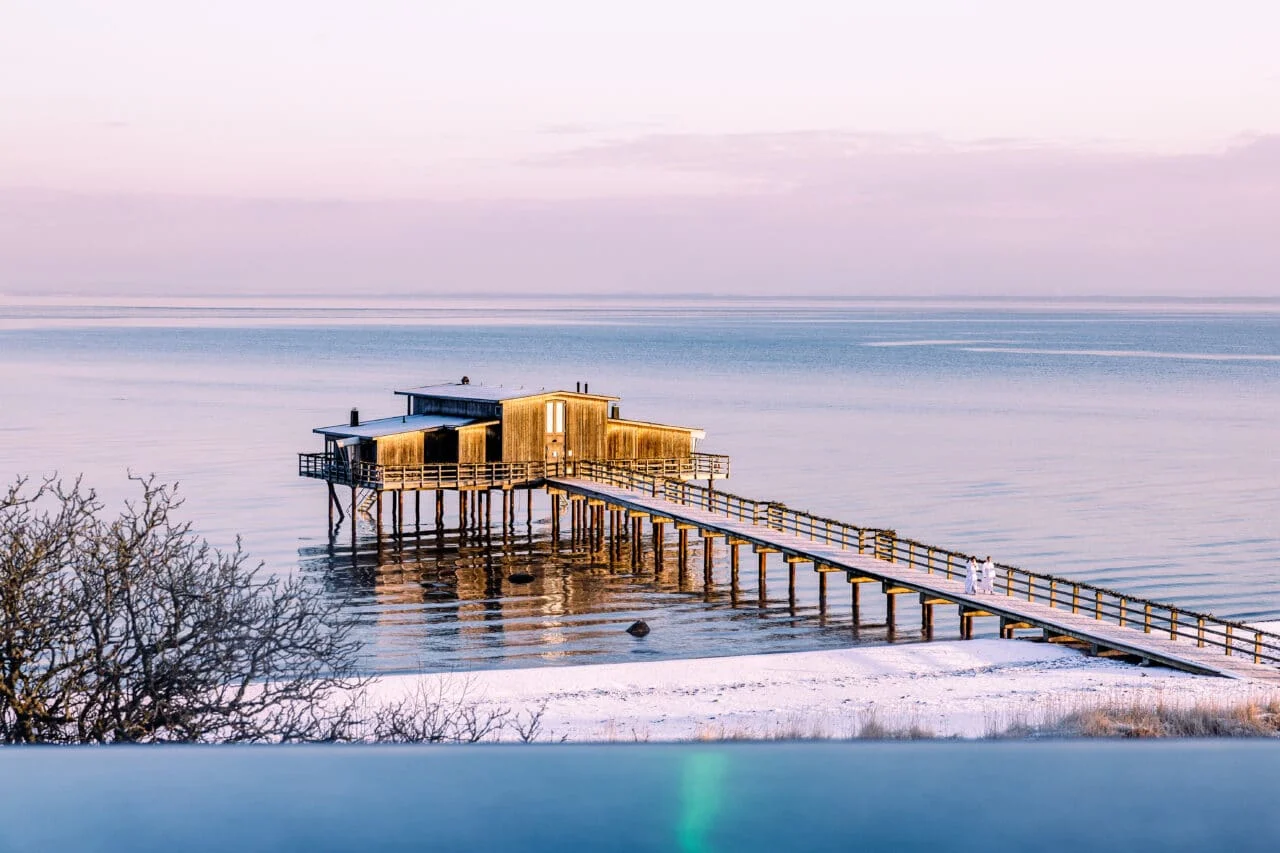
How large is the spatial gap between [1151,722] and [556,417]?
32.4 metres

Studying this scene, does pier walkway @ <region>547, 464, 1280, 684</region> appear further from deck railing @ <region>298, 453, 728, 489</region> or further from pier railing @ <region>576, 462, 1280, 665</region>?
deck railing @ <region>298, 453, 728, 489</region>

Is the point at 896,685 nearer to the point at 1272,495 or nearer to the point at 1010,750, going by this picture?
the point at 1010,750

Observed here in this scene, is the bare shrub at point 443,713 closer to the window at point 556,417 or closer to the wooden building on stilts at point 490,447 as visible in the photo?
the wooden building on stilts at point 490,447

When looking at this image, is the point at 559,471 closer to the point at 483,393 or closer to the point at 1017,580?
the point at 483,393

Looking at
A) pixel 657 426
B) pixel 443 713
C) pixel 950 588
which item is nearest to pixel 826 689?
pixel 443 713

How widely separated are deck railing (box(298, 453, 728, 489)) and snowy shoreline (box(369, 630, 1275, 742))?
1677 centimetres

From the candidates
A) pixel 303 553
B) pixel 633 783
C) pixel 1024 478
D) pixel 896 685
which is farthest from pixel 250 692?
pixel 1024 478

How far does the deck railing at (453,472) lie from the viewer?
44.4m

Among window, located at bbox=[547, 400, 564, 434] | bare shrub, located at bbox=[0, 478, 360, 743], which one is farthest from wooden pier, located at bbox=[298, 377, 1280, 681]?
bare shrub, located at bbox=[0, 478, 360, 743]

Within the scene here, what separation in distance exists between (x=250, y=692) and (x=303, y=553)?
79.8ft

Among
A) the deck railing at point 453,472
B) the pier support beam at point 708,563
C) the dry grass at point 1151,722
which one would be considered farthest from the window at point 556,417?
the dry grass at point 1151,722

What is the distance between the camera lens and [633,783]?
3342mm

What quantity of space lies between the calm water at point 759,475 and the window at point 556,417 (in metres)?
3.54

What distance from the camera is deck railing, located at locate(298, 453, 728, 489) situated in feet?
146
